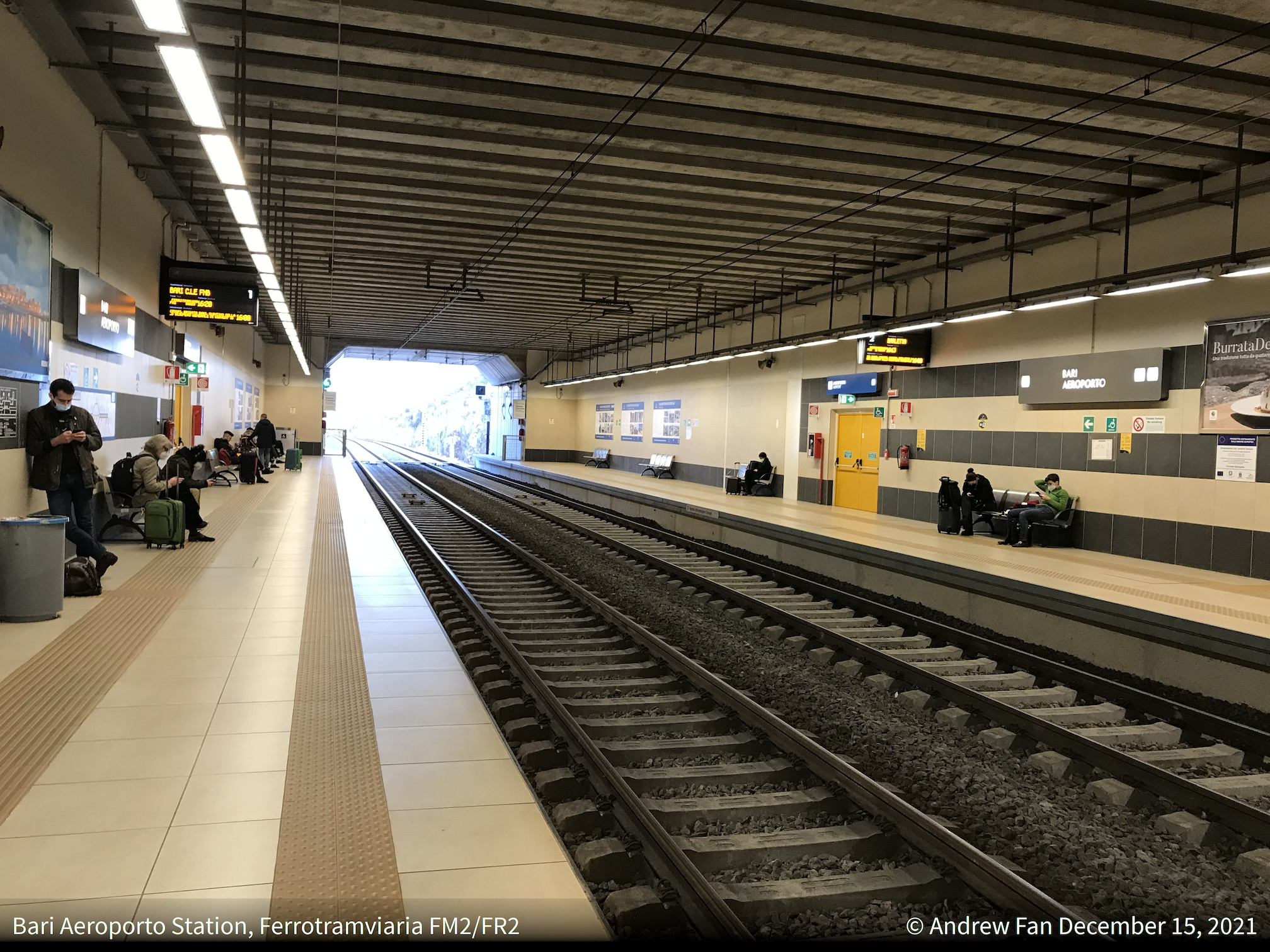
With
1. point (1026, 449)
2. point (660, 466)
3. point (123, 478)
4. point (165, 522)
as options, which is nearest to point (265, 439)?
point (660, 466)

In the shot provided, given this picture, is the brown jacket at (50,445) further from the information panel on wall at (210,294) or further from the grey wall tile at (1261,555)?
the grey wall tile at (1261,555)

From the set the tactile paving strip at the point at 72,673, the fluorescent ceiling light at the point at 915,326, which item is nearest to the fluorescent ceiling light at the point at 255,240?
the tactile paving strip at the point at 72,673

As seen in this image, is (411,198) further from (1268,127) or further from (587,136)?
(1268,127)

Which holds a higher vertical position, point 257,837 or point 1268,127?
point 1268,127

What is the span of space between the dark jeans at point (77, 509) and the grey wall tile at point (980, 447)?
1227cm

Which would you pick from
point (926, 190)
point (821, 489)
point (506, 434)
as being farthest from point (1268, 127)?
point (506, 434)

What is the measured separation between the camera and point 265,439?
23266 mm

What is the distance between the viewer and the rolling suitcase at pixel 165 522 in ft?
32.4

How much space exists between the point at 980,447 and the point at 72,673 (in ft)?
42.0

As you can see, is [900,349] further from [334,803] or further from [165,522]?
[334,803]

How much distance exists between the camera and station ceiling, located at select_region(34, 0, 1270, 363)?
6625 mm

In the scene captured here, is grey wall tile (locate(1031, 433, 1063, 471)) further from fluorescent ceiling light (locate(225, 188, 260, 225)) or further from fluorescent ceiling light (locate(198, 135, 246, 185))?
fluorescent ceiling light (locate(198, 135, 246, 185))

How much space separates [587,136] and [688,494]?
12.1 m

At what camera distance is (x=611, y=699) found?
5277 mm
